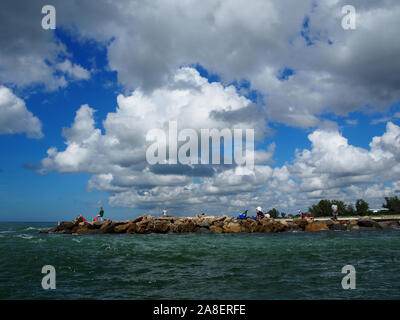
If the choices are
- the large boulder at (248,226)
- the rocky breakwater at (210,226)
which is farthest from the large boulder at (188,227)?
the large boulder at (248,226)

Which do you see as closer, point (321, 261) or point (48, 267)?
point (48, 267)

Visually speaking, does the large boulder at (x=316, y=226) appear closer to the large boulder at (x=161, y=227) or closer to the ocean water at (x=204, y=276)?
the large boulder at (x=161, y=227)

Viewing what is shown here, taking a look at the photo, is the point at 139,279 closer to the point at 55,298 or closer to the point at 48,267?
the point at 55,298

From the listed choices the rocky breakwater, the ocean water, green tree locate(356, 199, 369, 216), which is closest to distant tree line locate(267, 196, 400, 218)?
green tree locate(356, 199, 369, 216)

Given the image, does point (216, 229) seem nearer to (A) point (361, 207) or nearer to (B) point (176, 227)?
(B) point (176, 227)

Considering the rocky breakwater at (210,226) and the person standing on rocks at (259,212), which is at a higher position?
the person standing on rocks at (259,212)

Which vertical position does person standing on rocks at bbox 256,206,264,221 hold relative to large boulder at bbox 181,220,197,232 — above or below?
above

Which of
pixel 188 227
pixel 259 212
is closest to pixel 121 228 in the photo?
pixel 188 227

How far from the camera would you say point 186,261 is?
1820cm

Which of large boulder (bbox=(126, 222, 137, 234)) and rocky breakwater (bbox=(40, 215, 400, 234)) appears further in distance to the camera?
large boulder (bbox=(126, 222, 137, 234))

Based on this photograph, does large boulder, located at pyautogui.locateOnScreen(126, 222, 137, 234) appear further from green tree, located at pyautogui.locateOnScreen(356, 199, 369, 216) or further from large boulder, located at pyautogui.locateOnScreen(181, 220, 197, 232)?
green tree, located at pyautogui.locateOnScreen(356, 199, 369, 216)

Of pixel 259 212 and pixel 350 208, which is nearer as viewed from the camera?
pixel 259 212
